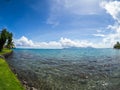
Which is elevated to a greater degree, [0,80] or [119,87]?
[0,80]

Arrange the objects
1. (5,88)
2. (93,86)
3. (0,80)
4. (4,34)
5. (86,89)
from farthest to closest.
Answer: (4,34)
(93,86)
(86,89)
(0,80)
(5,88)

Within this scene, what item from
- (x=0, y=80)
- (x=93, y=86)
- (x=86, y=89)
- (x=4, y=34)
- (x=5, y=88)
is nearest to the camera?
(x=5, y=88)

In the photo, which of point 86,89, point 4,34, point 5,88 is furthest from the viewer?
point 4,34

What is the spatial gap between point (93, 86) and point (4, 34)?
167 feet

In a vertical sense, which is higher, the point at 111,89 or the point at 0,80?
the point at 0,80

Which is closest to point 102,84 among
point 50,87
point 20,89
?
point 50,87

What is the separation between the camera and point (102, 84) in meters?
20.2

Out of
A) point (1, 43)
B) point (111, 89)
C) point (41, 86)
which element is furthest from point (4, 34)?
point (111, 89)

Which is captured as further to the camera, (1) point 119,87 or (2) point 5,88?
(1) point 119,87

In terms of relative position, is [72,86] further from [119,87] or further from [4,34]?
[4,34]

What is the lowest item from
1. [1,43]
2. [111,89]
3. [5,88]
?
[111,89]

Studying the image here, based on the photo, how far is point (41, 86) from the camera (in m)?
19.1

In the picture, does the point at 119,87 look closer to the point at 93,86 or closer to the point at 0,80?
the point at 93,86

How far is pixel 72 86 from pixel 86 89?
1984mm
